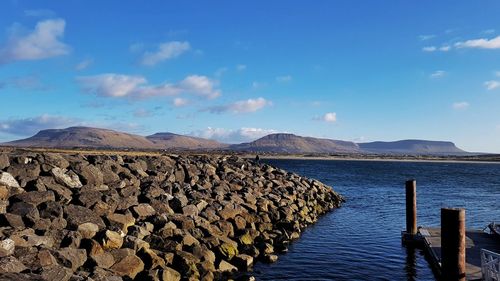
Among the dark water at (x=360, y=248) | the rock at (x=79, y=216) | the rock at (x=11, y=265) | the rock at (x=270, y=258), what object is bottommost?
the dark water at (x=360, y=248)

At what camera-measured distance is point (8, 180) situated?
15.0m

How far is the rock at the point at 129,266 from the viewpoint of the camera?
41.5 ft

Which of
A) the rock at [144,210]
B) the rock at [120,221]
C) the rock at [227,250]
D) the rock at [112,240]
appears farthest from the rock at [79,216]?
the rock at [227,250]

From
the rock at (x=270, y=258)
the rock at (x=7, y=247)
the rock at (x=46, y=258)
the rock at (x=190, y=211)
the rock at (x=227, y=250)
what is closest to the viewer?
the rock at (x=7, y=247)

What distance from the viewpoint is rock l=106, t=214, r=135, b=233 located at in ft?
49.7

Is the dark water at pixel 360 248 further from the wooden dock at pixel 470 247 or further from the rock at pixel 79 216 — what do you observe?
the rock at pixel 79 216

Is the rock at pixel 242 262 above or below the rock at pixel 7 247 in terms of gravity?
below

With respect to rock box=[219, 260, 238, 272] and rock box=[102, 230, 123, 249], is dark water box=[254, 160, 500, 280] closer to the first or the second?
rock box=[219, 260, 238, 272]

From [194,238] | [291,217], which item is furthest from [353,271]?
[291,217]

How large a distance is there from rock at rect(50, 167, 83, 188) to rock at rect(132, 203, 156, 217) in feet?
7.90

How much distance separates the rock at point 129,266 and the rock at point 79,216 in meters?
1.85

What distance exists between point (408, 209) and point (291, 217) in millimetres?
6291

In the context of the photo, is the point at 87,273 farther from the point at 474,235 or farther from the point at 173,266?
the point at 474,235

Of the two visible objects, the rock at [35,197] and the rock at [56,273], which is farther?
the rock at [35,197]
